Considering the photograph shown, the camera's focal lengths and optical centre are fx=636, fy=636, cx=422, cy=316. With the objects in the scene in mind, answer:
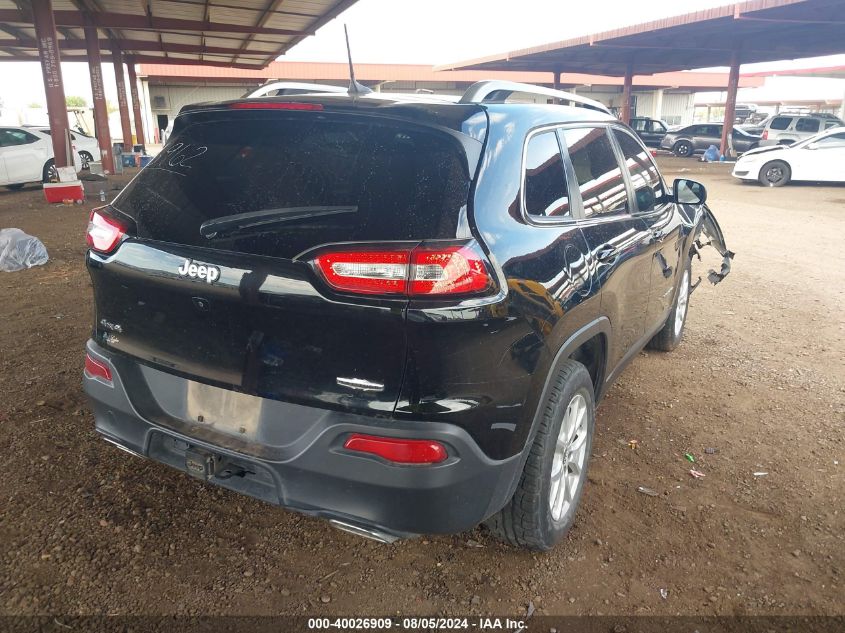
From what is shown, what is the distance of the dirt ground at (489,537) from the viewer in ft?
7.72

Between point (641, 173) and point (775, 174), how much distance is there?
16137 mm

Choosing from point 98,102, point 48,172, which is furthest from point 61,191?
point 98,102

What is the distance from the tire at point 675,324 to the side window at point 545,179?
2328mm

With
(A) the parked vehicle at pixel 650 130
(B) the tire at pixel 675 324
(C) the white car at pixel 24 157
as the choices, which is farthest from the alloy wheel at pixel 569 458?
(A) the parked vehicle at pixel 650 130

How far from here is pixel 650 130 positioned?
3200 cm

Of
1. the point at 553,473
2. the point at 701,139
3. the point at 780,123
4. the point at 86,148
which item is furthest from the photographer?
the point at 701,139

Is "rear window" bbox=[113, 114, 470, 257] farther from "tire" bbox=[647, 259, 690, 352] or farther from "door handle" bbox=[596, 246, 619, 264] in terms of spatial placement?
"tire" bbox=[647, 259, 690, 352]

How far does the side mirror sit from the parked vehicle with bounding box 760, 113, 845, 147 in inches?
939

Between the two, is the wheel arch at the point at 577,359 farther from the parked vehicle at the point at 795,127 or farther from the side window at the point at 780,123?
the side window at the point at 780,123

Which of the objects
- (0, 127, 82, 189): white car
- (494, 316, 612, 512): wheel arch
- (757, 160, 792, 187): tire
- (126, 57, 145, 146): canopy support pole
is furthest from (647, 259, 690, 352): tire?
(126, 57, 145, 146): canopy support pole

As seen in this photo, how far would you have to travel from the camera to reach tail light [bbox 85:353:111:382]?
2421 millimetres

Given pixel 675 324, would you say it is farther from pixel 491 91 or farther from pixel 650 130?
pixel 650 130

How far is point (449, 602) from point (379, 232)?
4.58 feet

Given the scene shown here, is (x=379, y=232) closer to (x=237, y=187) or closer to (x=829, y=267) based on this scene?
(x=237, y=187)
